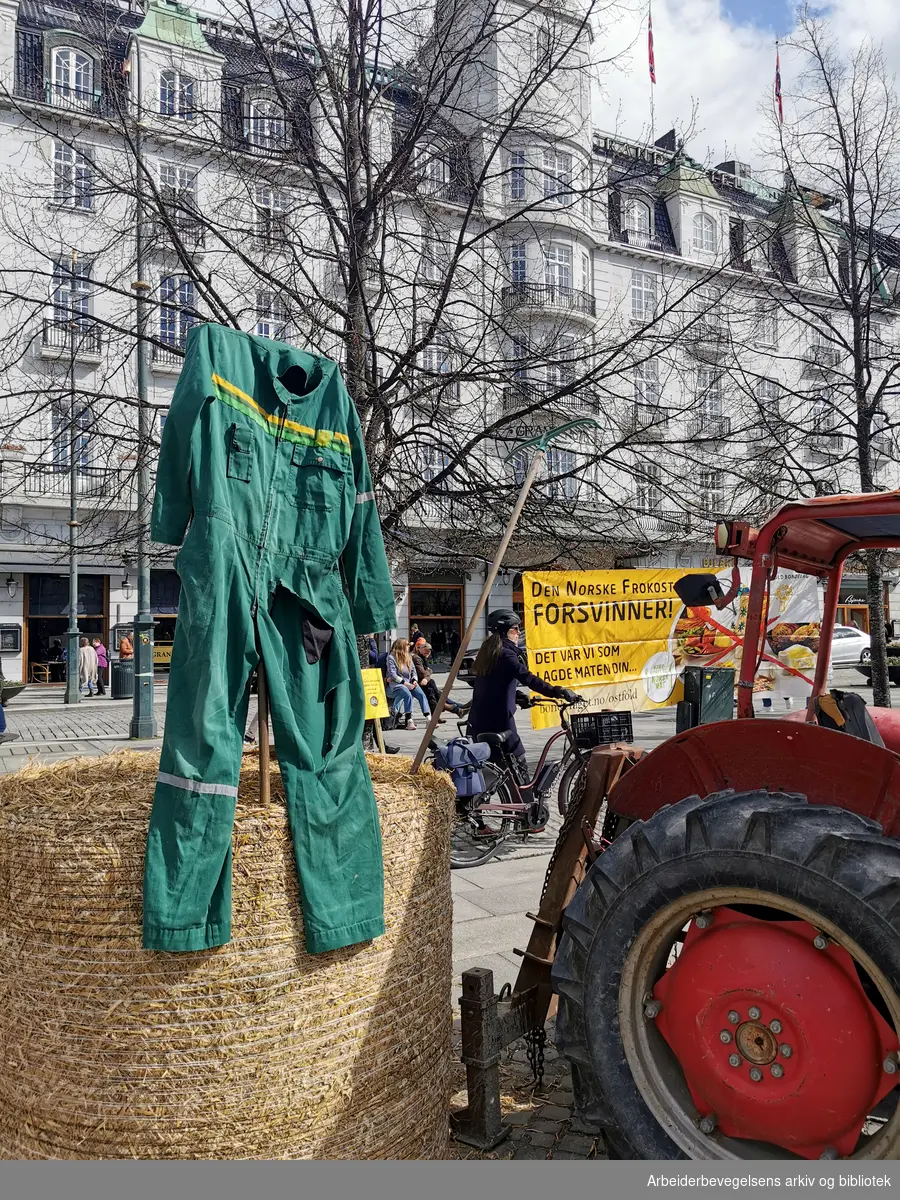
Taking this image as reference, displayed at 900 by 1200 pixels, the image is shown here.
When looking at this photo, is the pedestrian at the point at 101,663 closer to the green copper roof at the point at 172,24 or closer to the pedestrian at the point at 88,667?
the pedestrian at the point at 88,667

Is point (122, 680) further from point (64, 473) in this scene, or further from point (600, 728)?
point (600, 728)

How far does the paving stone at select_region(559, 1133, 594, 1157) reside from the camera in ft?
9.20

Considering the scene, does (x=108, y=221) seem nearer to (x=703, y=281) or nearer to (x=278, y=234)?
(x=278, y=234)

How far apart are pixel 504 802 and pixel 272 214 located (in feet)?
17.3

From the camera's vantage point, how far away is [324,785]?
2430 millimetres

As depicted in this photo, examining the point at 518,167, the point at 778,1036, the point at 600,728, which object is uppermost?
the point at 518,167

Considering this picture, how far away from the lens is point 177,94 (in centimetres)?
685

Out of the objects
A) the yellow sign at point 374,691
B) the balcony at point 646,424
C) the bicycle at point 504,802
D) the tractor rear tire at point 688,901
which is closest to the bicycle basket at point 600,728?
the bicycle at point 504,802

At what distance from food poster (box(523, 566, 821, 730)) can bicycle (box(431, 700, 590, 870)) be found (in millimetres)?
1238

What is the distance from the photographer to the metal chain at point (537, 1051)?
10.3ft

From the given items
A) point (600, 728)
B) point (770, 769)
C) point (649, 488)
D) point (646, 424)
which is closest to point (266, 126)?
point (646, 424)

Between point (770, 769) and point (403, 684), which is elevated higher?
point (770, 769)

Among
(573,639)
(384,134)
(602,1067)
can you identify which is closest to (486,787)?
(573,639)

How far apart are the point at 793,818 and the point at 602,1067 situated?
2.93ft
